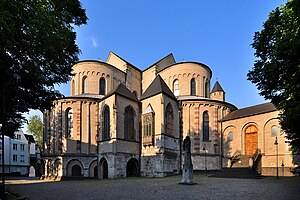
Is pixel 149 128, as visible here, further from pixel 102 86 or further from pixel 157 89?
pixel 102 86

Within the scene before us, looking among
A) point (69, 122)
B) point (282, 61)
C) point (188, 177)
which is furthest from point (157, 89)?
point (282, 61)

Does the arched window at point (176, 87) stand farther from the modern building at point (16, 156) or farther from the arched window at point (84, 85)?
the modern building at point (16, 156)

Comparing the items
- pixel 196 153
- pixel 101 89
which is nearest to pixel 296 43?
pixel 196 153

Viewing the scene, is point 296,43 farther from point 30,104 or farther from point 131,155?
point 131,155

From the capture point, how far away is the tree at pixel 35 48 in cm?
1064

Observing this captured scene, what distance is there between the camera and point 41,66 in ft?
44.7

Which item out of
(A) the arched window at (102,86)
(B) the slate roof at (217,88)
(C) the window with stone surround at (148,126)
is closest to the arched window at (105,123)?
(C) the window with stone surround at (148,126)

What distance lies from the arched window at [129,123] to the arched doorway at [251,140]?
611 inches

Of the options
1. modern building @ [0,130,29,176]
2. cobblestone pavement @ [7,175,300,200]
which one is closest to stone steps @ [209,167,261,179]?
cobblestone pavement @ [7,175,300,200]

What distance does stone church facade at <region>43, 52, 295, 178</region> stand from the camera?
3416 centimetres

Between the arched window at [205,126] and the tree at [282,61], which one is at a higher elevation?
the tree at [282,61]

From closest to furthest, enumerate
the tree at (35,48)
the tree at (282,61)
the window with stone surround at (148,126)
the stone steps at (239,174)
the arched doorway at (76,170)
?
the tree at (35,48), the tree at (282,61), the stone steps at (239,174), the window with stone surround at (148,126), the arched doorway at (76,170)

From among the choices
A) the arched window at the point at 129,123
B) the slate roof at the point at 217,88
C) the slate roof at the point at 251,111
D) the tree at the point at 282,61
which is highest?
the slate roof at the point at 217,88

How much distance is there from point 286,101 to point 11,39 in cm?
1455
